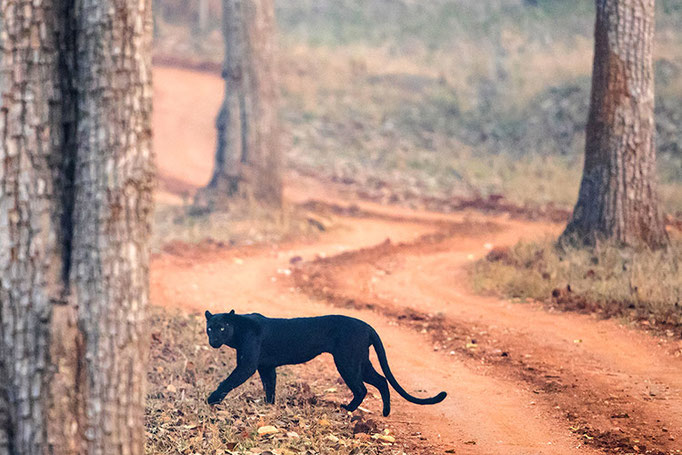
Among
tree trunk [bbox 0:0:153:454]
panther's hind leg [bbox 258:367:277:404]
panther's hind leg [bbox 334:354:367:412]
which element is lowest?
panther's hind leg [bbox 258:367:277:404]

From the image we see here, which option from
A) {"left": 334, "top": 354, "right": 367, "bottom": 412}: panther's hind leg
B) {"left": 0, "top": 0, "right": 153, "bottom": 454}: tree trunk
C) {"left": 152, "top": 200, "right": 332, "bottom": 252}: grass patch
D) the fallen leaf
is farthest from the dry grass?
{"left": 152, "top": 200, "right": 332, "bottom": 252}: grass patch

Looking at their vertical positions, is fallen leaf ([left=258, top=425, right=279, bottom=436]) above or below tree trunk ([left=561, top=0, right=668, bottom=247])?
below

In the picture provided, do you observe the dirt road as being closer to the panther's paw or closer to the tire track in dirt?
the tire track in dirt

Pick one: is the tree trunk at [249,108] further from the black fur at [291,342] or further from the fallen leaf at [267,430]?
the fallen leaf at [267,430]

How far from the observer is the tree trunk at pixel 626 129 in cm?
981

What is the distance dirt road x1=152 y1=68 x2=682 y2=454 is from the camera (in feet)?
18.3

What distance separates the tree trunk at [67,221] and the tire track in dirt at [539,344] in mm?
3403

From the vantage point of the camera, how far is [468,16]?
31.5 meters

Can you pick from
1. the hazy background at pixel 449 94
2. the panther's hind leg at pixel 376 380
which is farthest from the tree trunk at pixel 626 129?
the panther's hind leg at pixel 376 380

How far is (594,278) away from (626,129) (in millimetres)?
2105

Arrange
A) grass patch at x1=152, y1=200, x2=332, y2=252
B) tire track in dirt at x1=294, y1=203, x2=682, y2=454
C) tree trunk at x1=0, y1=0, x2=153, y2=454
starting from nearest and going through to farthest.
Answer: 1. tree trunk at x1=0, y1=0, x2=153, y2=454
2. tire track in dirt at x1=294, y1=203, x2=682, y2=454
3. grass patch at x1=152, y1=200, x2=332, y2=252

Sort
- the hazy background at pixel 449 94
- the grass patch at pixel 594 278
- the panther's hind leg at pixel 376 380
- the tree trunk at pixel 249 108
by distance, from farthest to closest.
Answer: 1. the hazy background at pixel 449 94
2. the tree trunk at pixel 249 108
3. the grass patch at pixel 594 278
4. the panther's hind leg at pixel 376 380

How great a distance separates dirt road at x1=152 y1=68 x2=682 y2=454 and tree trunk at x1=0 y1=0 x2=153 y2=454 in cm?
264

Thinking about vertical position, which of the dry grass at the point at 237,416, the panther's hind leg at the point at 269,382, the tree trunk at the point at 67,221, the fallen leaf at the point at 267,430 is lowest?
the dry grass at the point at 237,416
